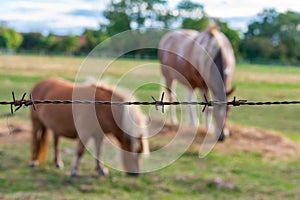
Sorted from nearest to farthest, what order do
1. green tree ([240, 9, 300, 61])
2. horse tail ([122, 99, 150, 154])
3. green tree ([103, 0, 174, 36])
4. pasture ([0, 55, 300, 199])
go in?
pasture ([0, 55, 300, 199])
horse tail ([122, 99, 150, 154])
green tree ([103, 0, 174, 36])
green tree ([240, 9, 300, 61])

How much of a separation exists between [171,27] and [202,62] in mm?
17475

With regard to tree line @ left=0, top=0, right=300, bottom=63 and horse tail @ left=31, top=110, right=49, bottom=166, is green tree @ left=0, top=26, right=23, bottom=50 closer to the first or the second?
tree line @ left=0, top=0, right=300, bottom=63

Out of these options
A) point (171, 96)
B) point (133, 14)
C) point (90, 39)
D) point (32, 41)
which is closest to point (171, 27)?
point (133, 14)

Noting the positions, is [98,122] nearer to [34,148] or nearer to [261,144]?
[34,148]

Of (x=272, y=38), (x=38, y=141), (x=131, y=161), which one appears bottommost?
(x=131, y=161)

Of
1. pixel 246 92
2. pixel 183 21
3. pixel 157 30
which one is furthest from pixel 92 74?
pixel 183 21

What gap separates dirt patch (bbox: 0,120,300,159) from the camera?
7586mm

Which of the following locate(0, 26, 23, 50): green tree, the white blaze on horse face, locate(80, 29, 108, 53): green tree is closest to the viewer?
the white blaze on horse face

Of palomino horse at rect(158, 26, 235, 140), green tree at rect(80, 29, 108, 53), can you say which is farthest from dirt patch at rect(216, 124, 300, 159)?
green tree at rect(80, 29, 108, 53)

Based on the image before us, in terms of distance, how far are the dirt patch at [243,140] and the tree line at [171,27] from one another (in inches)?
465

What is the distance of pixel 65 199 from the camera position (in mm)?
5078

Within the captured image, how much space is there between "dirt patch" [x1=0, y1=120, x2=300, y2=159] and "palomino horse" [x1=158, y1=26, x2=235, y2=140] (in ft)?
1.09

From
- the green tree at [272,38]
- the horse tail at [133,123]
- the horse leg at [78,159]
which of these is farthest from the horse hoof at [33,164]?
the green tree at [272,38]

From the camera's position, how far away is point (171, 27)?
25391 millimetres
